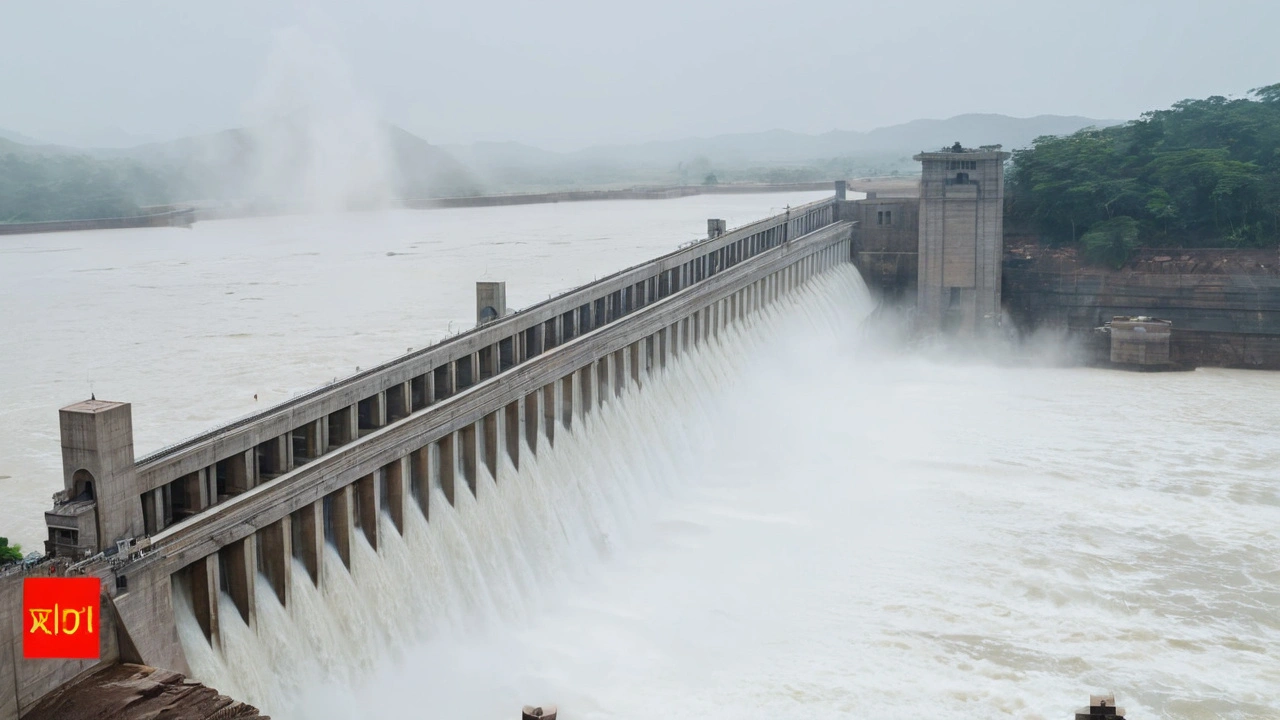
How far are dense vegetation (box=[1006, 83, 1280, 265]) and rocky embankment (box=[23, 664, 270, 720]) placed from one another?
55879 millimetres

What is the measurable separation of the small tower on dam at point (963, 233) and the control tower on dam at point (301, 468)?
2972 cm

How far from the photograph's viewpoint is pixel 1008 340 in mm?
60688

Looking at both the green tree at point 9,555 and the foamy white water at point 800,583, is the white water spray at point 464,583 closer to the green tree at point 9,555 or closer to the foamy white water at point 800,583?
the foamy white water at point 800,583

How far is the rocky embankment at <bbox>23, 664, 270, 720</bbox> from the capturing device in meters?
13.9

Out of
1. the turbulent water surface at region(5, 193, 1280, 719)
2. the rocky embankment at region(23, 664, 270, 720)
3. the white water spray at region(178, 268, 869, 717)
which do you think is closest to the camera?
the rocky embankment at region(23, 664, 270, 720)

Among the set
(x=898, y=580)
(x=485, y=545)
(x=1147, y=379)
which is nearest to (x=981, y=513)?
(x=898, y=580)

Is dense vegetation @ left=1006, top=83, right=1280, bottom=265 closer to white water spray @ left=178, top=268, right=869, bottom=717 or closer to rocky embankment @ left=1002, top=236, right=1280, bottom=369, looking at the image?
rocky embankment @ left=1002, top=236, right=1280, bottom=369

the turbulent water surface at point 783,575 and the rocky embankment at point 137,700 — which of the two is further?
the turbulent water surface at point 783,575

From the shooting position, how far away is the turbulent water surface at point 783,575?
20.0m

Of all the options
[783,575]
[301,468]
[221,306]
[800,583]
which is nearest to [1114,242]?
[783,575]

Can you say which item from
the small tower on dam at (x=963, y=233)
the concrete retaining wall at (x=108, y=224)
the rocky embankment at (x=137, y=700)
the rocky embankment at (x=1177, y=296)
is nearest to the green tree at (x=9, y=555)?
the rocky embankment at (x=137, y=700)

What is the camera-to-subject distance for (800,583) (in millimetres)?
26328

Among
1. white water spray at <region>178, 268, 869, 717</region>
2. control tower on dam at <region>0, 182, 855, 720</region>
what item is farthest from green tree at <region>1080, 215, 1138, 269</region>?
white water spray at <region>178, 268, 869, 717</region>

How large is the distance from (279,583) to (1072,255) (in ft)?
177
